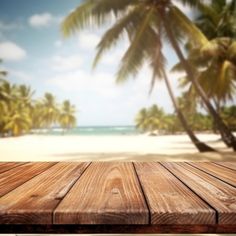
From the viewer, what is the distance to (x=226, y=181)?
1.30 meters

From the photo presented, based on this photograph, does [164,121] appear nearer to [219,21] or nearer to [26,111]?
[26,111]

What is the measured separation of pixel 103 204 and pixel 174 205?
0.71ft

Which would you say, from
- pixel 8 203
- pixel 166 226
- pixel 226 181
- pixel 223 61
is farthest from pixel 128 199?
pixel 223 61

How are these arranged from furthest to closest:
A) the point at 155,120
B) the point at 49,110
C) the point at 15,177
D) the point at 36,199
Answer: the point at 49,110
the point at 155,120
the point at 15,177
the point at 36,199

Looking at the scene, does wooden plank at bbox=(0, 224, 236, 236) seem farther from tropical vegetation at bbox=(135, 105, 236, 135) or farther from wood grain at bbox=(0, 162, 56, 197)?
tropical vegetation at bbox=(135, 105, 236, 135)

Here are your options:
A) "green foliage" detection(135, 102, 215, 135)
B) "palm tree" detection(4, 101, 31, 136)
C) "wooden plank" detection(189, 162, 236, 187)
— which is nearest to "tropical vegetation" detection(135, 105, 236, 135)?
"green foliage" detection(135, 102, 215, 135)

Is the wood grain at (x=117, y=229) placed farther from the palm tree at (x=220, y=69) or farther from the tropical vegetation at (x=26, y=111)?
the tropical vegetation at (x=26, y=111)

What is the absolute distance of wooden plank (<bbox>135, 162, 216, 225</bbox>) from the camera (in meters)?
0.84

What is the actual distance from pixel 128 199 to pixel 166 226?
0.53 ft

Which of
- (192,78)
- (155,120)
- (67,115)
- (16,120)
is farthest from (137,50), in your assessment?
(67,115)

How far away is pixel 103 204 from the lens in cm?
92

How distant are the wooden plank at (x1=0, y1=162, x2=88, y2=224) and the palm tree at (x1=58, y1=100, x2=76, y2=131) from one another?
51.9 metres

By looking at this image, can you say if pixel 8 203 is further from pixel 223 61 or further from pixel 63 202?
pixel 223 61

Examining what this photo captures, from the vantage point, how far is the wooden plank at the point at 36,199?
85 centimetres
